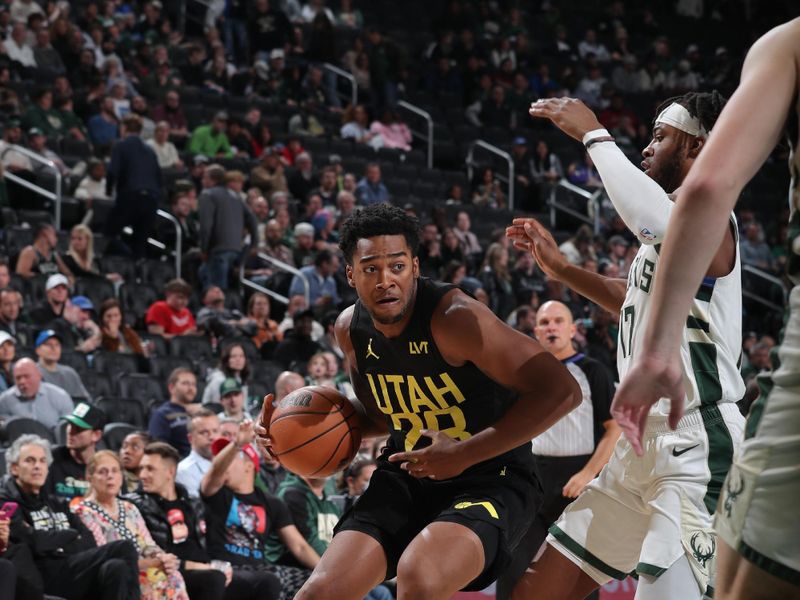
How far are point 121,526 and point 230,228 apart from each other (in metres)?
5.67

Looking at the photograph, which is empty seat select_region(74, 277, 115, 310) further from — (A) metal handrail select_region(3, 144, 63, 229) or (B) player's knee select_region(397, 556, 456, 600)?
(B) player's knee select_region(397, 556, 456, 600)

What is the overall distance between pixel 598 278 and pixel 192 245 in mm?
9377

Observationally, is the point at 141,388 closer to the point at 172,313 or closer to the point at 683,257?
the point at 172,313

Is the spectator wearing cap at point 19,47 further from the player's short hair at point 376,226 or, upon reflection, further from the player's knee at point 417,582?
the player's knee at point 417,582

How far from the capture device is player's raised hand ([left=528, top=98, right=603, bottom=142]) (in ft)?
13.3

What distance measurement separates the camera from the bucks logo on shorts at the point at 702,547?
402 centimetres

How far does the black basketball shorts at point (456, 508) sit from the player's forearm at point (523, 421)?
0.21 meters

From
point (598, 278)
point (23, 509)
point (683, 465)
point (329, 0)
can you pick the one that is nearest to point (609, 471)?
point (683, 465)

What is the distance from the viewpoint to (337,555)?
13.8 feet

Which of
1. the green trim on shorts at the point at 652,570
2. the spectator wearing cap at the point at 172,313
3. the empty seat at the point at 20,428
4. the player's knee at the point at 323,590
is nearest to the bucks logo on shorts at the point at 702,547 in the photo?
the green trim on shorts at the point at 652,570

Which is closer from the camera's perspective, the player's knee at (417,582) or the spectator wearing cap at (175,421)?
the player's knee at (417,582)

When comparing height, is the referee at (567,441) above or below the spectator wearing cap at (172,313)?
above

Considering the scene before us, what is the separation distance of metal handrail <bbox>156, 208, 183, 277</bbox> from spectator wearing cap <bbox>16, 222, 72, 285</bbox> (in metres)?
1.53

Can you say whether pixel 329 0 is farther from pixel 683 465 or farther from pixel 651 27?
pixel 683 465
